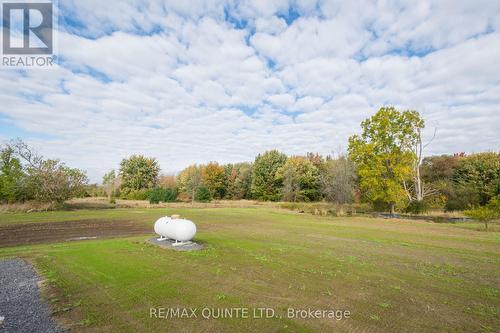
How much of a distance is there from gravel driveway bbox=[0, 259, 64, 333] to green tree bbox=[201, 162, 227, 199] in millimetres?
54420

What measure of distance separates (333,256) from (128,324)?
8.14 metres

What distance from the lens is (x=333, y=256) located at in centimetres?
1088

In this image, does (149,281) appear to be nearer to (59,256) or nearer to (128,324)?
(128,324)

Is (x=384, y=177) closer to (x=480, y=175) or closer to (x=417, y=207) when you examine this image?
(x=417, y=207)

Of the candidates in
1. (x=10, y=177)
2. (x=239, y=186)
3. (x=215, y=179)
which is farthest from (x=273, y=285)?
(x=239, y=186)

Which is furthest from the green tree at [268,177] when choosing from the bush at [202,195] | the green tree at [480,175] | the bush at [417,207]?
the green tree at [480,175]

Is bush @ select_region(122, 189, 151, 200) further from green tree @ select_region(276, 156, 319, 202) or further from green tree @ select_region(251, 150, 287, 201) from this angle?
green tree @ select_region(276, 156, 319, 202)

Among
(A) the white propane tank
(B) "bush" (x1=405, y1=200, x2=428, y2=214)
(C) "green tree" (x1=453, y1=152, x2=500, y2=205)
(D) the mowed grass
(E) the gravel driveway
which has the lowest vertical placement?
(B) "bush" (x1=405, y1=200, x2=428, y2=214)

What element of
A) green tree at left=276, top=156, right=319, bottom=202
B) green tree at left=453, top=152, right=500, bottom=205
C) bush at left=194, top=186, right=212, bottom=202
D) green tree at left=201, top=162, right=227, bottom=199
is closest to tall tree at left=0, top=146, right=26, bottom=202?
bush at left=194, top=186, right=212, bottom=202

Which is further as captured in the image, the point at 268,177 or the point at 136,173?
the point at 136,173

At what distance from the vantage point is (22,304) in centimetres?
566

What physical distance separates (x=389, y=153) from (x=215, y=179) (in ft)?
133

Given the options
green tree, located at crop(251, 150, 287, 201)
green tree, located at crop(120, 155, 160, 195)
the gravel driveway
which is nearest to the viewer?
the gravel driveway

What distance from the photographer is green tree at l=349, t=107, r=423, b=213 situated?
30.9 meters
